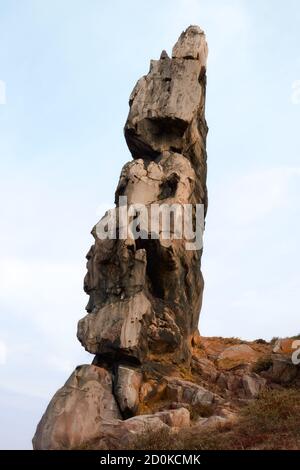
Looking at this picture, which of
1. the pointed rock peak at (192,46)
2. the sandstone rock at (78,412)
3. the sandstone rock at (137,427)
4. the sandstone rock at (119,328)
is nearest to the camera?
the sandstone rock at (137,427)

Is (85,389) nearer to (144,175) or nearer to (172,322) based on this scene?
(172,322)

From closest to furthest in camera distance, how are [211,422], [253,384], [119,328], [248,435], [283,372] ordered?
1. [248,435]
2. [211,422]
3. [119,328]
4. [253,384]
5. [283,372]

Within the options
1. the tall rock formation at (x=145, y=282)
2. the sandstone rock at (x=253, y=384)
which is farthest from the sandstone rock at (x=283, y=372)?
→ the tall rock formation at (x=145, y=282)

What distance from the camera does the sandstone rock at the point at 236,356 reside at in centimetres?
3044

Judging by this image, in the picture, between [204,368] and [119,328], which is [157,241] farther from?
[204,368]

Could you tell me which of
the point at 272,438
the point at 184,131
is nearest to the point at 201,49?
the point at 184,131

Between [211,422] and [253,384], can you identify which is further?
[253,384]

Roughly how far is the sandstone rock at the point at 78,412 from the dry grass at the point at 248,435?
8.32 feet

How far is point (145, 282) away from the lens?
26.8 m

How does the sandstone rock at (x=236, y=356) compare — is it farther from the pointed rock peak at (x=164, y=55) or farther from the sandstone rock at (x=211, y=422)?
the pointed rock peak at (x=164, y=55)

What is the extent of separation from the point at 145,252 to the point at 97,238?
103 inches

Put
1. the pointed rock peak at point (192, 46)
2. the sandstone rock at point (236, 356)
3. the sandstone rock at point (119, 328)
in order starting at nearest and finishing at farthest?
1. the sandstone rock at point (119, 328)
2. the sandstone rock at point (236, 356)
3. the pointed rock peak at point (192, 46)

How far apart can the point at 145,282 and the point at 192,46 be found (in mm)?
15533

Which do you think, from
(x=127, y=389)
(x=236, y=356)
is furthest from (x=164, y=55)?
(x=127, y=389)
